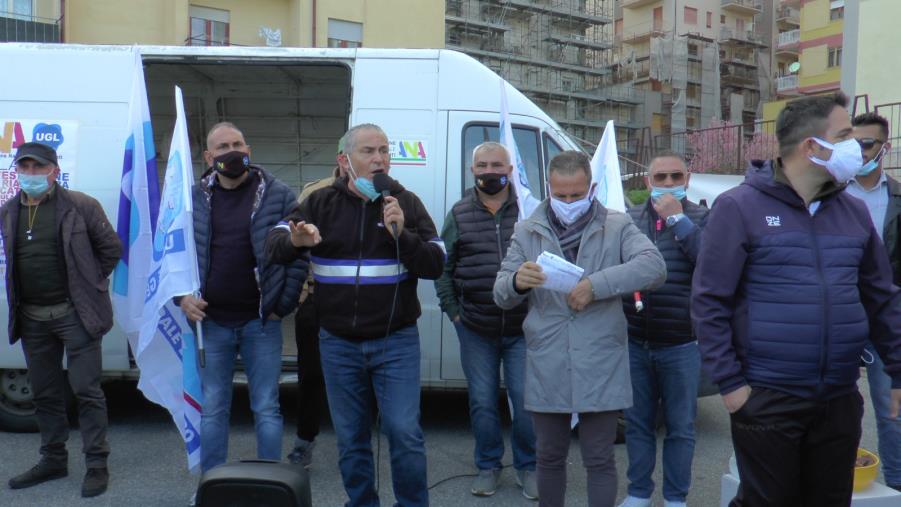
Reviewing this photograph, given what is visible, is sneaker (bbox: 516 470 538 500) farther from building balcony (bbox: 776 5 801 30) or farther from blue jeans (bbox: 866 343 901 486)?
building balcony (bbox: 776 5 801 30)

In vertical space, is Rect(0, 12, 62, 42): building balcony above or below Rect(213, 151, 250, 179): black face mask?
above

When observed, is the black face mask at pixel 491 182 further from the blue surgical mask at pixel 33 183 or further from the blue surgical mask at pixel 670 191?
the blue surgical mask at pixel 33 183

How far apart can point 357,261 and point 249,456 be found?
2.34 m

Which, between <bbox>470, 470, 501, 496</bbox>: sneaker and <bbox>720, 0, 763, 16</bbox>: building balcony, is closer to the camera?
<bbox>470, 470, 501, 496</bbox>: sneaker

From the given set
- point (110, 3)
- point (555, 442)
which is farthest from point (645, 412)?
point (110, 3)

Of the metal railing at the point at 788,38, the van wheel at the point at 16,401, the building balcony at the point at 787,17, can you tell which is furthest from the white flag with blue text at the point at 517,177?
the building balcony at the point at 787,17

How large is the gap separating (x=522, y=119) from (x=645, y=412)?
2.44 meters

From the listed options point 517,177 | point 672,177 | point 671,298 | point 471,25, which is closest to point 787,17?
point 471,25

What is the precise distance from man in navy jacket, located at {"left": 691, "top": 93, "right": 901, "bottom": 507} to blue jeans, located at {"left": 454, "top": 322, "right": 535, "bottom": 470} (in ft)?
5.67

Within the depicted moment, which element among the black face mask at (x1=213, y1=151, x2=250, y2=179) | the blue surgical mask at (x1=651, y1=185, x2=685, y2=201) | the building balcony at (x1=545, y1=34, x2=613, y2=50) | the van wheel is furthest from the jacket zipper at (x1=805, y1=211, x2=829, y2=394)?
the building balcony at (x1=545, y1=34, x2=613, y2=50)

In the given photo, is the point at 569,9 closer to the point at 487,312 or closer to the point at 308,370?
the point at 308,370

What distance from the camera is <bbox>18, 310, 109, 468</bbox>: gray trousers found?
4680 mm

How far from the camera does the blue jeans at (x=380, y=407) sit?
375 cm

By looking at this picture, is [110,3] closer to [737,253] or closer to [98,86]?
[98,86]
